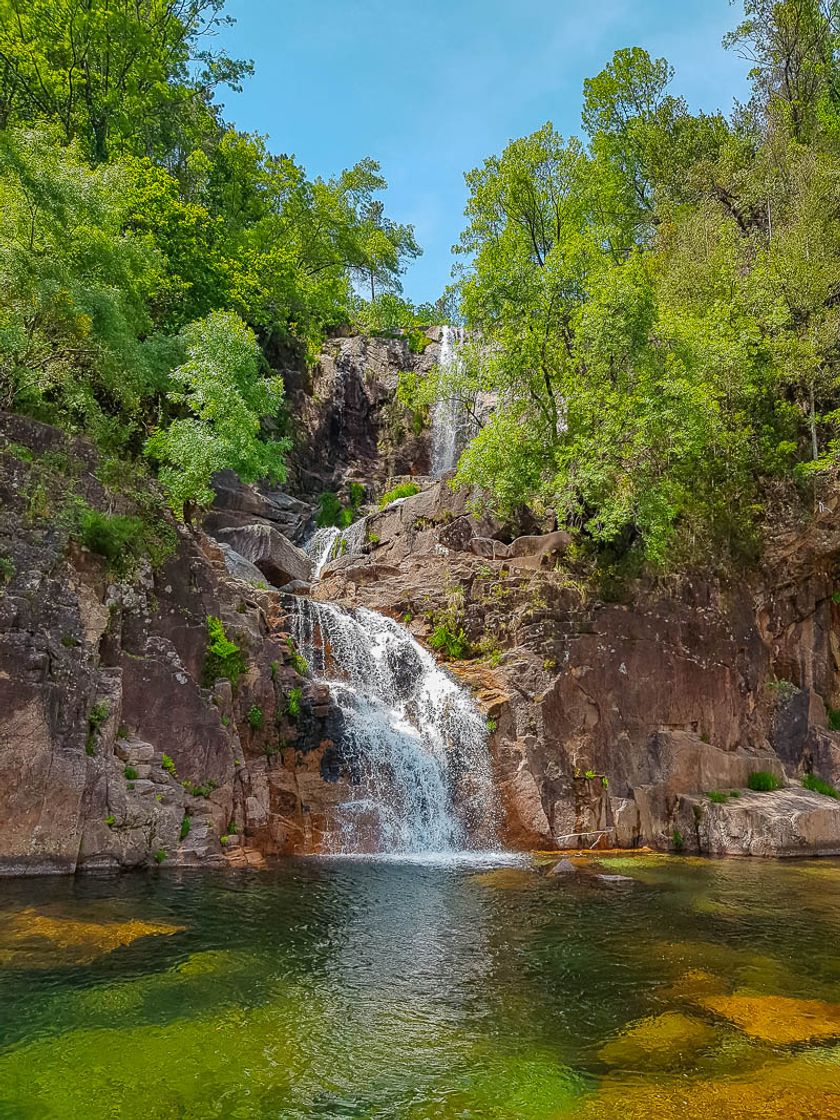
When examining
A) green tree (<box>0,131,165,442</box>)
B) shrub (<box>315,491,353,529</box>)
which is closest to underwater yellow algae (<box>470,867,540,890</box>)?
green tree (<box>0,131,165,442</box>)

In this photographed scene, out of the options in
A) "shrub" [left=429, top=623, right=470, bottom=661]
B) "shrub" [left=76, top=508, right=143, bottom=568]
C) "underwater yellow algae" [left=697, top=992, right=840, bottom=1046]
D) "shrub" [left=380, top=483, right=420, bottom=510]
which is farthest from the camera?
"shrub" [left=380, top=483, right=420, bottom=510]

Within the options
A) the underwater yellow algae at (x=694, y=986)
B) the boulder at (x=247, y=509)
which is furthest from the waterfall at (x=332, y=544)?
the underwater yellow algae at (x=694, y=986)

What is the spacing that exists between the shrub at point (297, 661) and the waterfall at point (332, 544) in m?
9.19

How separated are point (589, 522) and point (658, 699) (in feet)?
18.6

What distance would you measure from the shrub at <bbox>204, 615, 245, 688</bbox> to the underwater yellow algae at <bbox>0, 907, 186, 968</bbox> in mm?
7230

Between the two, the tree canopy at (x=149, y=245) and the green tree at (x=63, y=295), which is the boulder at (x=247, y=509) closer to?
the tree canopy at (x=149, y=245)

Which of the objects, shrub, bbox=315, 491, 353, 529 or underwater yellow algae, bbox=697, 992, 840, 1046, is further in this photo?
shrub, bbox=315, 491, 353, 529

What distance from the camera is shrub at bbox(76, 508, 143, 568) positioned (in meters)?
15.9

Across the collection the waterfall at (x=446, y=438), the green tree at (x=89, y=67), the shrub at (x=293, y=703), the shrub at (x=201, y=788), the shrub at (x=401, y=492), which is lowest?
the shrub at (x=201, y=788)

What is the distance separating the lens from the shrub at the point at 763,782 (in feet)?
75.5

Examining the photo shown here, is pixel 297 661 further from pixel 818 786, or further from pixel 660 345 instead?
pixel 818 786

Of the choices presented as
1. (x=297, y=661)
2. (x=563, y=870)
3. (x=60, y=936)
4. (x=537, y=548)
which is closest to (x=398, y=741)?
(x=297, y=661)

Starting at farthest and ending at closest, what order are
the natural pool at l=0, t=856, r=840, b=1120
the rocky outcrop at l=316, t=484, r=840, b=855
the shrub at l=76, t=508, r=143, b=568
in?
1. the rocky outcrop at l=316, t=484, r=840, b=855
2. the shrub at l=76, t=508, r=143, b=568
3. the natural pool at l=0, t=856, r=840, b=1120

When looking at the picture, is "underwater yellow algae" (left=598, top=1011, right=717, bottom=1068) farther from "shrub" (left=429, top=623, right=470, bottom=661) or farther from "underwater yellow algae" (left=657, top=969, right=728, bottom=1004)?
"shrub" (left=429, top=623, right=470, bottom=661)
